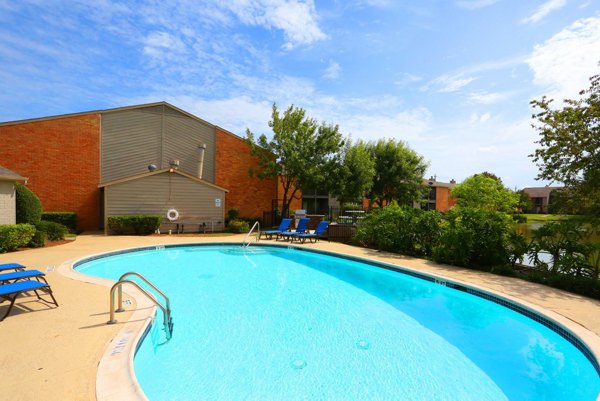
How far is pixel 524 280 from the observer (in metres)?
8.13

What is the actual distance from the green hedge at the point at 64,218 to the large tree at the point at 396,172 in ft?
70.1

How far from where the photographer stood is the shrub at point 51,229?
12.5 m

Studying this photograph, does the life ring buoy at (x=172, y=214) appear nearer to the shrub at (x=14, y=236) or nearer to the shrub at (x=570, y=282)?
the shrub at (x=14, y=236)

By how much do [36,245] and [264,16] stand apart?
1184 centimetres

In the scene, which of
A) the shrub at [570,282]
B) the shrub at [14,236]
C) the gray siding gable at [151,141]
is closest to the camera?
the shrub at [570,282]

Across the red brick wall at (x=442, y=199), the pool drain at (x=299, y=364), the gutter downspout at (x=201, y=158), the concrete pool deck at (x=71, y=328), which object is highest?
the gutter downspout at (x=201, y=158)

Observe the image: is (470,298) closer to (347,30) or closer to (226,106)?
(347,30)

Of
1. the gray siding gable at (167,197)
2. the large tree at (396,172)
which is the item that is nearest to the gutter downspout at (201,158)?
the gray siding gable at (167,197)

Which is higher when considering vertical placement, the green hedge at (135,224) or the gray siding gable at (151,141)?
the gray siding gable at (151,141)

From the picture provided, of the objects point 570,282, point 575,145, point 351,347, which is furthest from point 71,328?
point 575,145

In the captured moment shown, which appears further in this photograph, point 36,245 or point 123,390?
point 36,245

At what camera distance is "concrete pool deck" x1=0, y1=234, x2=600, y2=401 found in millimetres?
3016

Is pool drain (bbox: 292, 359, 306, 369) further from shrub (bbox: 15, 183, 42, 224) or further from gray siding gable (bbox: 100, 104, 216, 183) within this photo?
gray siding gable (bbox: 100, 104, 216, 183)

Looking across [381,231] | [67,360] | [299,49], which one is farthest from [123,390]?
[299,49]
